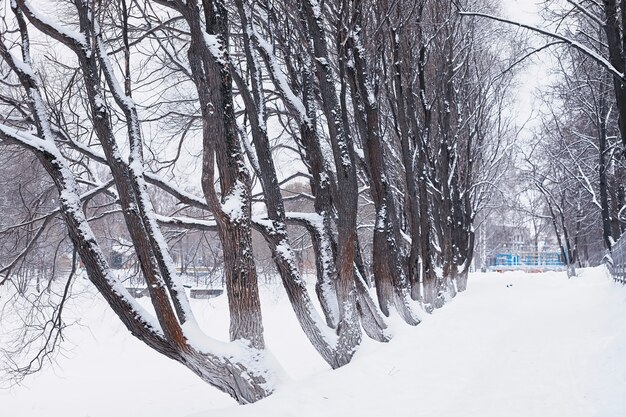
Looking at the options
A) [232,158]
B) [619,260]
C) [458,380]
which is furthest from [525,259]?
[232,158]

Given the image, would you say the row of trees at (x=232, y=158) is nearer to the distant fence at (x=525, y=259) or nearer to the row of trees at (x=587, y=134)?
the row of trees at (x=587, y=134)

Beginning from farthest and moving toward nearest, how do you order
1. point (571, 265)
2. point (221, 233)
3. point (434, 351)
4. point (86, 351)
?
point (571, 265), point (86, 351), point (434, 351), point (221, 233)

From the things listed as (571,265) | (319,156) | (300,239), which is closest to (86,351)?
(300,239)

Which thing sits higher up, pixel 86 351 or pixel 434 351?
pixel 434 351

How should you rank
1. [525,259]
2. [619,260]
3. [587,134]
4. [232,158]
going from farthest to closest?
1. [525,259]
2. [587,134]
3. [619,260]
4. [232,158]

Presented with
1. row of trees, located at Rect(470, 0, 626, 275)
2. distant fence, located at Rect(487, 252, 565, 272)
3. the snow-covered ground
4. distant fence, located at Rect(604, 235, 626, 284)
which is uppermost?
row of trees, located at Rect(470, 0, 626, 275)

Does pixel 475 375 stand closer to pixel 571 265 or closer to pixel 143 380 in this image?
pixel 143 380

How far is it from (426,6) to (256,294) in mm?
10531

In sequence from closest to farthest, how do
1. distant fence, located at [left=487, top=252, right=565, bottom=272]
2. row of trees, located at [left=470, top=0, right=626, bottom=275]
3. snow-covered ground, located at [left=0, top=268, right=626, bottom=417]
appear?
snow-covered ground, located at [left=0, top=268, right=626, bottom=417] < row of trees, located at [left=470, top=0, right=626, bottom=275] < distant fence, located at [left=487, top=252, right=565, bottom=272]

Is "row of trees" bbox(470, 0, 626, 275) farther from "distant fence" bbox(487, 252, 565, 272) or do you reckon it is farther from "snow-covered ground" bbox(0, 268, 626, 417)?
"distant fence" bbox(487, 252, 565, 272)

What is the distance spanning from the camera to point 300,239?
16875 millimetres

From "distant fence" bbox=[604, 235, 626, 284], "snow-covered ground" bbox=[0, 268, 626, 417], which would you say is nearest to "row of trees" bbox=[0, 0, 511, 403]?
"snow-covered ground" bbox=[0, 268, 626, 417]

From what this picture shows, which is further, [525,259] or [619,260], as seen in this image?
[525,259]

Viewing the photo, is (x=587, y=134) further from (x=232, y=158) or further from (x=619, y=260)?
(x=232, y=158)
